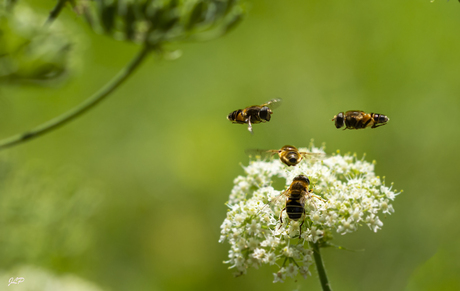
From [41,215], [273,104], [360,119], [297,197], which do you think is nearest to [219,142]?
[41,215]

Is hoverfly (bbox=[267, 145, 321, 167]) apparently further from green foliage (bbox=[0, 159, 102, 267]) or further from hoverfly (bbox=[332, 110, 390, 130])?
green foliage (bbox=[0, 159, 102, 267])

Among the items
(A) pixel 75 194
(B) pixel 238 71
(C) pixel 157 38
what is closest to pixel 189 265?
(A) pixel 75 194

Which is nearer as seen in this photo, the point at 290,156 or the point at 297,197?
the point at 297,197

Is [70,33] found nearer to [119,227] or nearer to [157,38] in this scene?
[157,38]

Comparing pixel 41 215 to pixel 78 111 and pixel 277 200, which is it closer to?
pixel 78 111

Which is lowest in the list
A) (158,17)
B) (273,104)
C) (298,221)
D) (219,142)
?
(298,221)

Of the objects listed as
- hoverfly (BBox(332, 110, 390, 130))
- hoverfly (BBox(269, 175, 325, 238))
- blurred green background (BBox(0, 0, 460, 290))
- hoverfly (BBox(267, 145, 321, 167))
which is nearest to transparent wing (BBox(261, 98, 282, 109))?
hoverfly (BBox(267, 145, 321, 167))

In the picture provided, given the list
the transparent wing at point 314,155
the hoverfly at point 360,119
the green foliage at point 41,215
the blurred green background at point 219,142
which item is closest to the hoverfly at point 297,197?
the transparent wing at point 314,155
